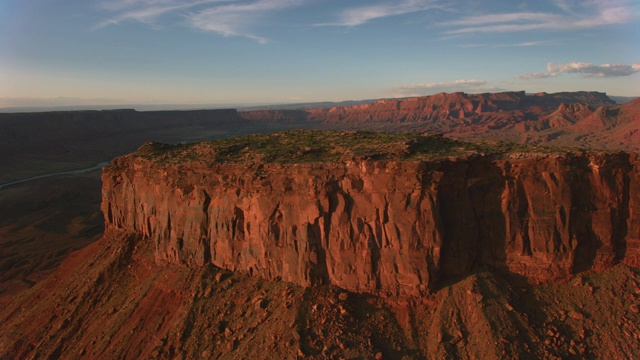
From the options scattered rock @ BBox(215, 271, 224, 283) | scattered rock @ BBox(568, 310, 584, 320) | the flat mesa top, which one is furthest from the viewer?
scattered rock @ BBox(215, 271, 224, 283)

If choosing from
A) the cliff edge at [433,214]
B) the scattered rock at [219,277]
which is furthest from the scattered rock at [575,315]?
the scattered rock at [219,277]

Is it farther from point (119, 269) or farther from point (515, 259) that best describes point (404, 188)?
point (119, 269)

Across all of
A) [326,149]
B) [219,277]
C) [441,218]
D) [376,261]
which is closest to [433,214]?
[441,218]

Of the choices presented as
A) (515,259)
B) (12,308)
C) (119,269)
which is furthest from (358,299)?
(12,308)

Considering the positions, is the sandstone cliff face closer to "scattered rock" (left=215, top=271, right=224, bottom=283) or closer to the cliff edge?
the cliff edge

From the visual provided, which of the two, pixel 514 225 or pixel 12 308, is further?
pixel 12 308

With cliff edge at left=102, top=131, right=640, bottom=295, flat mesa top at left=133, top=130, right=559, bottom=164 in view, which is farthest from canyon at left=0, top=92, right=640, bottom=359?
flat mesa top at left=133, top=130, right=559, bottom=164

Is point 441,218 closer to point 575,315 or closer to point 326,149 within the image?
point 575,315
